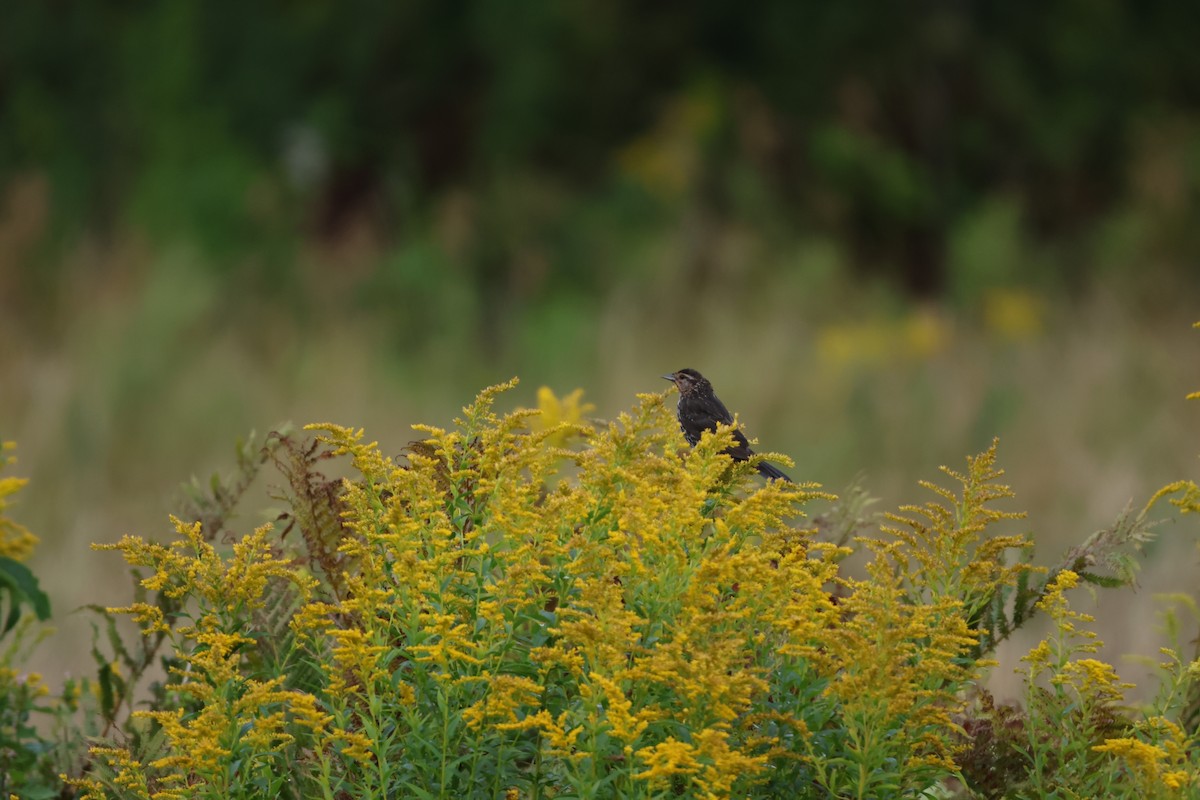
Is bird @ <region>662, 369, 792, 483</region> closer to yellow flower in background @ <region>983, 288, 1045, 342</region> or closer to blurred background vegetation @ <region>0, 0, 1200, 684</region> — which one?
blurred background vegetation @ <region>0, 0, 1200, 684</region>

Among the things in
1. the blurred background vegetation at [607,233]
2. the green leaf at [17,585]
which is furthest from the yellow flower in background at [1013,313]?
the green leaf at [17,585]

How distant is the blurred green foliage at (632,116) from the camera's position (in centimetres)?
1472

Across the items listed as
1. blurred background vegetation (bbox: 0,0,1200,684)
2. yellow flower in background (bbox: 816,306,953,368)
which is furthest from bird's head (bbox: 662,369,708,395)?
yellow flower in background (bbox: 816,306,953,368)

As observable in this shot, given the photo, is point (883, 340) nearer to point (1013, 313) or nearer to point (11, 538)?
point (1013, 313)

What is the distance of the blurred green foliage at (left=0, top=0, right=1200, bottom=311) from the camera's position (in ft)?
48.3

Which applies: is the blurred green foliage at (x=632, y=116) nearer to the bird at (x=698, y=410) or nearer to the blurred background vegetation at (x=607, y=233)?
the blurred background vegetation at (x=607, y=233)

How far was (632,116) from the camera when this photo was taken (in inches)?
676

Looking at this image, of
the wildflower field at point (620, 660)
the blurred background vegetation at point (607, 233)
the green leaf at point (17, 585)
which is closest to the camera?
the wildflower field at point (620, 660)

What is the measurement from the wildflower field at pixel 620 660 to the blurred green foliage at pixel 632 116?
11.4 meters

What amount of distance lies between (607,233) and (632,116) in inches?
131

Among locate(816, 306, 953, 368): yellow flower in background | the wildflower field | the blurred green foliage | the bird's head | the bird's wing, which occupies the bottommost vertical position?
the wildflower field

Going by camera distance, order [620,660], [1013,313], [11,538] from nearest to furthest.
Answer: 1. [620,660]
2. [11,538]
3. [1013,313]

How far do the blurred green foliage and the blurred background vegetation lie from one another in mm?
42

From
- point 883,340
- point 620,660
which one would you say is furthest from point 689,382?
point 883,340
